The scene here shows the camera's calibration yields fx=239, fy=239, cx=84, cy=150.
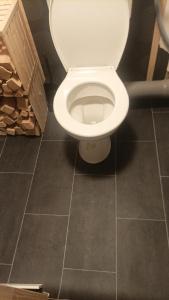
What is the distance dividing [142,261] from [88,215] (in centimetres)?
34

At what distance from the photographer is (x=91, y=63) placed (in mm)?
1304

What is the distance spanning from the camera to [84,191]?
1.34 meters

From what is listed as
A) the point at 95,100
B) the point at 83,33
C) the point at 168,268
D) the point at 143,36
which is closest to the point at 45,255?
the point at 168,268

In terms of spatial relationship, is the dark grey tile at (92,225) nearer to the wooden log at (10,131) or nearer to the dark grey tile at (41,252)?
the dark grey tile at (41,252)

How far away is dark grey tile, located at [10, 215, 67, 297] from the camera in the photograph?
111 cm

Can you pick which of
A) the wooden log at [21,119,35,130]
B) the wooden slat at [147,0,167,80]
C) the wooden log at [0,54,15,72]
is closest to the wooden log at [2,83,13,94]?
the wooden log at [0,54,15,72]

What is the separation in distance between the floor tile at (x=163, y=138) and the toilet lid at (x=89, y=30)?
20.5 inches

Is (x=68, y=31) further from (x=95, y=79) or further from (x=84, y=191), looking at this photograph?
(x=84, y=191)

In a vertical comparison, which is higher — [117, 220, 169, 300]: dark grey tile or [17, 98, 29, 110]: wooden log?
[17, 98, 29, 110]: wooden log

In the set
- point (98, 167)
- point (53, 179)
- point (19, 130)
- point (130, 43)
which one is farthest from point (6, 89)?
point (130, 43)

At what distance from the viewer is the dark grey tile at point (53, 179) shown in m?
1.31

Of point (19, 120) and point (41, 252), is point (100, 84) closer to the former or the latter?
point (19, 120)

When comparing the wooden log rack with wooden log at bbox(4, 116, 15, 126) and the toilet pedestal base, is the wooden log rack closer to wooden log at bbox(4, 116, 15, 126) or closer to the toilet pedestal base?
wooden log at bbox(4, 116, 15, 126)

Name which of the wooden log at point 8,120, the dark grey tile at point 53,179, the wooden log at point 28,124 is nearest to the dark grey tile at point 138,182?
the dark grey tile at point 53,179
